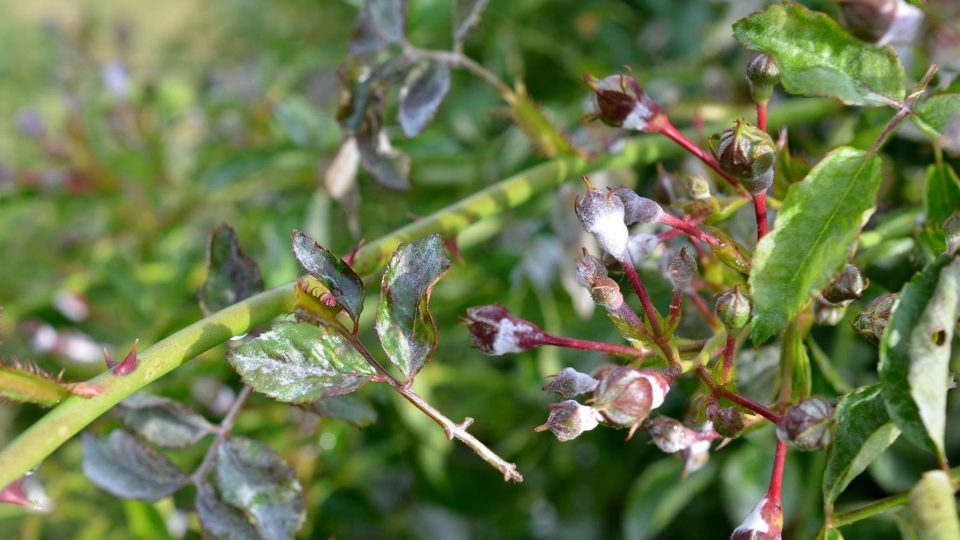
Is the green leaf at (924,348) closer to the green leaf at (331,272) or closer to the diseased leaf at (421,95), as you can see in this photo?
the green leaf at (331,272)

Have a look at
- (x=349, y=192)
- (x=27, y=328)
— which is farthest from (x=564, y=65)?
(x=27, y=328)

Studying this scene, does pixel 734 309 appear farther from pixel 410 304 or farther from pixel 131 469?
pixel 131 469

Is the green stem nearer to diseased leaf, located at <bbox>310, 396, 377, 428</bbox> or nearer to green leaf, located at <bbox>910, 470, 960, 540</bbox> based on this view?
diseased leaf, located at <bbox>310, 396, 377, 428</bbox>

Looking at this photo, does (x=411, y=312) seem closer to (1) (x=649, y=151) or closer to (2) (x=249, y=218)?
(1) (x=649, y=151)

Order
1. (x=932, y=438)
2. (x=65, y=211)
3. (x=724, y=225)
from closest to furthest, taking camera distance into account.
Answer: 1. (x=932, y=438)
2. (x=724, y=225)
3. (x=65, y=211)

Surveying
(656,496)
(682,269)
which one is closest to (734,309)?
(682,269)

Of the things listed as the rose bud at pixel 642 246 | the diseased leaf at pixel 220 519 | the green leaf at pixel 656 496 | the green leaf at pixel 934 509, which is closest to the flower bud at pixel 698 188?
the rose bud at pixel 642 246
